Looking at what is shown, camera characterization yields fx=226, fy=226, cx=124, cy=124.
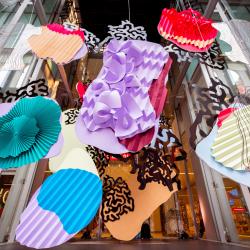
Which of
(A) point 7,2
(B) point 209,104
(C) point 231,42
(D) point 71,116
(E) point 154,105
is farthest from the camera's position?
(A) point 7,2

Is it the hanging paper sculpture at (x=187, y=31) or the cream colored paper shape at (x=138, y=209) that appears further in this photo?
the hanging paper sculpture at (x=187, y=31)

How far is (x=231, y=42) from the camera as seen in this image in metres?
1.83

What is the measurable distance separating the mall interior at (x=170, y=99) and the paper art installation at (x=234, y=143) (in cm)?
4

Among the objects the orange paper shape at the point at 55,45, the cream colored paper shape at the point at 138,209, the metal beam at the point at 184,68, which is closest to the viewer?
the cream colored paper shape at the point at 138,209

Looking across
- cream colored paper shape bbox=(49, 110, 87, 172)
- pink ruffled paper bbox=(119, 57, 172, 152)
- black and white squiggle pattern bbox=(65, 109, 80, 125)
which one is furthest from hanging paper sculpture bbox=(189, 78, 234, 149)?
black and white squiggle pattern bbox=(65, 109, 80, 125)

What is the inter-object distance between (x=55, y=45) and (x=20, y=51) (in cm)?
28

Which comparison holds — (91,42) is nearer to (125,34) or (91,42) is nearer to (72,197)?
(125,34)

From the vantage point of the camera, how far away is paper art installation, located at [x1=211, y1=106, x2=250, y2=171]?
2.90ft

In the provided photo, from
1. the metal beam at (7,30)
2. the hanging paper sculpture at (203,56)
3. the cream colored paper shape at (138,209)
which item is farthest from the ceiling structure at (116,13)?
the cream colored paper shape at (138,209)

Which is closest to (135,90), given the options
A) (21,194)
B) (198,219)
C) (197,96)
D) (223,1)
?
(197,96)

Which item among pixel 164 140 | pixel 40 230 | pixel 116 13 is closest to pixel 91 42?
pixel 164 140

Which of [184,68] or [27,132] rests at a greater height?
[184,68]

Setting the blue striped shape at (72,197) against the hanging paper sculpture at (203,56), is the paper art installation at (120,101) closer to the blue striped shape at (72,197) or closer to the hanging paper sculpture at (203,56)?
the blue striped shape at (72,197)

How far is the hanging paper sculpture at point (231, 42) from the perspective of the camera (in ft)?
5.50
